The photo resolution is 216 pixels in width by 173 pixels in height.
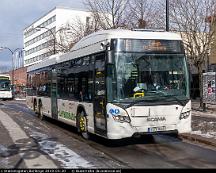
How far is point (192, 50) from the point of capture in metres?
27.5

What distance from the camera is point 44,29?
11419 centimetres

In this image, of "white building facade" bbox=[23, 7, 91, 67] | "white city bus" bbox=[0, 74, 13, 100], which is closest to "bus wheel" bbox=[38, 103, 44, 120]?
"white city bus" bbox=[0, 74, 13, 100]

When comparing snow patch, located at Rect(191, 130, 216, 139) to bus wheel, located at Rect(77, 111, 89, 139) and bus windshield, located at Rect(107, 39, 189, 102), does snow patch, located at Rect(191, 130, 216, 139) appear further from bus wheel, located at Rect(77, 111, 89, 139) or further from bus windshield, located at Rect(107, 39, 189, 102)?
bus wheel, located at Rect(77, 111, 89, 139)

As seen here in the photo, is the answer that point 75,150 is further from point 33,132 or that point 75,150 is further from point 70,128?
point 70,128

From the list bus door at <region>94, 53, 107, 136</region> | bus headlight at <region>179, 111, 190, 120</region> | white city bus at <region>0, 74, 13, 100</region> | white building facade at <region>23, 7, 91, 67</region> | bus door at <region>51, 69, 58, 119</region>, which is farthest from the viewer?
white building facade at <region>23, 7, 91, 67</region>

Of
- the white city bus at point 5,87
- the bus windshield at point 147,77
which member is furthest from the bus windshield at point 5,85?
the bus windshield at point 147,77

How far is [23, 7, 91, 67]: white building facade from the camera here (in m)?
101

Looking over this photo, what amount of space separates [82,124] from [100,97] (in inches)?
81.4

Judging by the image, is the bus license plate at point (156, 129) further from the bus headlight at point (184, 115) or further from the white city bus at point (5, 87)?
the white city bus at point (5, 87)

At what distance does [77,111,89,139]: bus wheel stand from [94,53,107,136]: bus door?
1.13m

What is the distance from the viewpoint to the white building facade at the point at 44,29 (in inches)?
3989

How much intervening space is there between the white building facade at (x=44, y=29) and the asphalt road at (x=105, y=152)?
239 feet

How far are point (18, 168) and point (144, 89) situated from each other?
4234mm

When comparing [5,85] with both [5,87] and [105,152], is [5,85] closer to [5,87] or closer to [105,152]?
[5,87]
